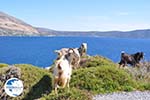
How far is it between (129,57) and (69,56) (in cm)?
1140

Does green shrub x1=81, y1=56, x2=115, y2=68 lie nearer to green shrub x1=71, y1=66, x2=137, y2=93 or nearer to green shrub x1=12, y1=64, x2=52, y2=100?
green shrub x1=71, y1=66, x2=137, y2=93

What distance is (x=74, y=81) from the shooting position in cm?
1577

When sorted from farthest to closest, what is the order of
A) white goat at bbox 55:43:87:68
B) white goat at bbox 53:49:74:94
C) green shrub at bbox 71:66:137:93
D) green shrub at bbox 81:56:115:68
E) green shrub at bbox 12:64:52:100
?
green shrub at bbox 81:56:115:68, green shrub at bbox 71:66:137:93, green shrub at bbox 12:64:52:100, white goat at bbox 55:43:87:68, white goat at bbox 53:49:74:94

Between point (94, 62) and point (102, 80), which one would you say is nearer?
point (102, 80)

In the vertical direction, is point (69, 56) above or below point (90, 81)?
above

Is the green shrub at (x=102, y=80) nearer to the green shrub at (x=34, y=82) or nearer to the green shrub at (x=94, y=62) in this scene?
the green shrub at (x=34, y=82)

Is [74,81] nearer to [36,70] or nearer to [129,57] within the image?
[36,70]

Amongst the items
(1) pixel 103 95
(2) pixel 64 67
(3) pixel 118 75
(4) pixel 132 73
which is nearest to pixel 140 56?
(4) pixel 132 73

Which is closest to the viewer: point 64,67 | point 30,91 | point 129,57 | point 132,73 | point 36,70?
point 64,67

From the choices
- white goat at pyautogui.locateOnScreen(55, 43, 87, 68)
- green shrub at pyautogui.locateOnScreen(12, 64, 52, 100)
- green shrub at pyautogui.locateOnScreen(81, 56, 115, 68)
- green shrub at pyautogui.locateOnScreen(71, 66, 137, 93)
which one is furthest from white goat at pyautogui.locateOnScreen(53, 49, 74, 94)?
green shrub at pyautogui.locateOnScreen(81, 56, 115, 68)

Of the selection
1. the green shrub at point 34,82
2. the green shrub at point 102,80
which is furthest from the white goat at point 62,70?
the green shrub at point 102,80

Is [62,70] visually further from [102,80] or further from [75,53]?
[102,80]

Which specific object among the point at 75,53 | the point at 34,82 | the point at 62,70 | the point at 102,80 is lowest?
the point at 102,80

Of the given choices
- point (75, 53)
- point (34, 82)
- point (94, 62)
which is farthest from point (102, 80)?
point (94, 62)
